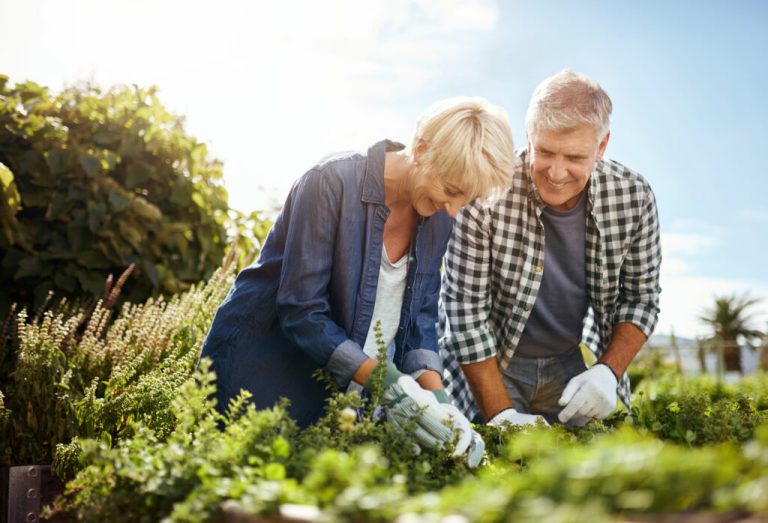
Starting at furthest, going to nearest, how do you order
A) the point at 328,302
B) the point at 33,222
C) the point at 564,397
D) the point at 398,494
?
the point at 33,222
the point at 564,397
the point at 328,302
the point at 398,494

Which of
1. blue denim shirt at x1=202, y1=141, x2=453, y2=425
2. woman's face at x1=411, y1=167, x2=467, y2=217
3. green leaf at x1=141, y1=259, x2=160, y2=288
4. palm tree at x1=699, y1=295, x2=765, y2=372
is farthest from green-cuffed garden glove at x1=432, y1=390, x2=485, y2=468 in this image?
palm tree at x1=699, y1=295, x2=765, y2=372

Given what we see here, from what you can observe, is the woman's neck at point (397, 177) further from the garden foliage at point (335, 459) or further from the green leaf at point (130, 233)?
the green leaf at point (130, 233)

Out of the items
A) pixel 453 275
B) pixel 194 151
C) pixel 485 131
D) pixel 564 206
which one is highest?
pixel 194 151

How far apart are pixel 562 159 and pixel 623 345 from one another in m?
0.78

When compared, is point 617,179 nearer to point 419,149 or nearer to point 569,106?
point 569,106

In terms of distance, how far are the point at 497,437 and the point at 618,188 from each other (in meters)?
1.11

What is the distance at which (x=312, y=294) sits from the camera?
197 centimetres

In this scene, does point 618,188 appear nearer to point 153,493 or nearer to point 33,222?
point 153,493

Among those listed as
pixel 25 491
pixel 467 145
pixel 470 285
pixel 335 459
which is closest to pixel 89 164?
pixel 25 491

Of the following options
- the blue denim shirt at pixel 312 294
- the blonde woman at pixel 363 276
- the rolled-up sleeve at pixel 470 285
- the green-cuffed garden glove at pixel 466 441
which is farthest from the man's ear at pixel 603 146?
the green-cuffed garden glove at pixel 466 441

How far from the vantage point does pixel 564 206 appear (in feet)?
9.37

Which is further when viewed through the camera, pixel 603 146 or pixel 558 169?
pixel 603 146

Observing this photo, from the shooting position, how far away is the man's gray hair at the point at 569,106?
2449 mm

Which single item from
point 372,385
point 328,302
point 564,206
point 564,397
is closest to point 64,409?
point 328,302
